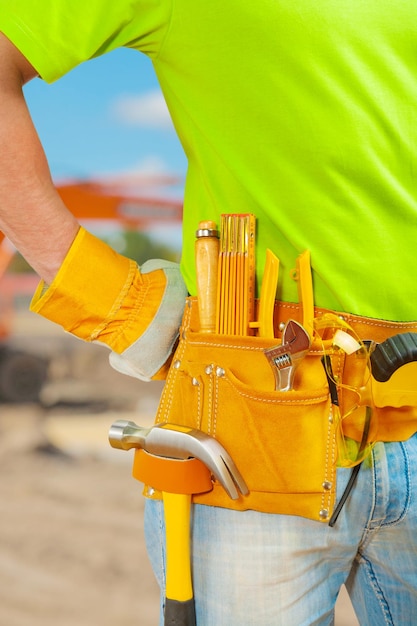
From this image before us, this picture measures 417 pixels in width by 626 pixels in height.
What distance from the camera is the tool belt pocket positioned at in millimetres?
697

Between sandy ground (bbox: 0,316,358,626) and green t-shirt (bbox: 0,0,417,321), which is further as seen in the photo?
sandy ground (bbox: 0,316,358,626)

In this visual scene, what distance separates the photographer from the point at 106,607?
227cm

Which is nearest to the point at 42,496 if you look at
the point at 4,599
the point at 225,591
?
the point at 4,599

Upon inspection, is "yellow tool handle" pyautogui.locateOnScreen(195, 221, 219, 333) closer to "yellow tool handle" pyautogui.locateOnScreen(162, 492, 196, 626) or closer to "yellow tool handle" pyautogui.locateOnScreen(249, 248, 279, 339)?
"yellow tool handle" pyautogui.locateOnScreen(249, 248, 279, 339)

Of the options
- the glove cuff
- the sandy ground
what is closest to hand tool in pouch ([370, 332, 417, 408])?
the glove cuff

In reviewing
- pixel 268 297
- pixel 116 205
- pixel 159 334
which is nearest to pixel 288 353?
pixel 268 297

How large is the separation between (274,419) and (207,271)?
17 centimetres

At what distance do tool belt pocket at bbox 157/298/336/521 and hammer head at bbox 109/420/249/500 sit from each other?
0.05 feet

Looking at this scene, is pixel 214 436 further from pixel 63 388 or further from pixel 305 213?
pixel 63 388

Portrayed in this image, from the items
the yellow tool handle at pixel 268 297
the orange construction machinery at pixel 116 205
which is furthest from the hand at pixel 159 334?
the orange construction machinery at pixel 116 205

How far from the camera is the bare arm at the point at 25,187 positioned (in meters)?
0.71

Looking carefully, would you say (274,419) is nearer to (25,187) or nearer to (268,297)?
(268,297)

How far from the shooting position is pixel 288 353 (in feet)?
2.22

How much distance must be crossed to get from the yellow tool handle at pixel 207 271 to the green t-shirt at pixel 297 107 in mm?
37
